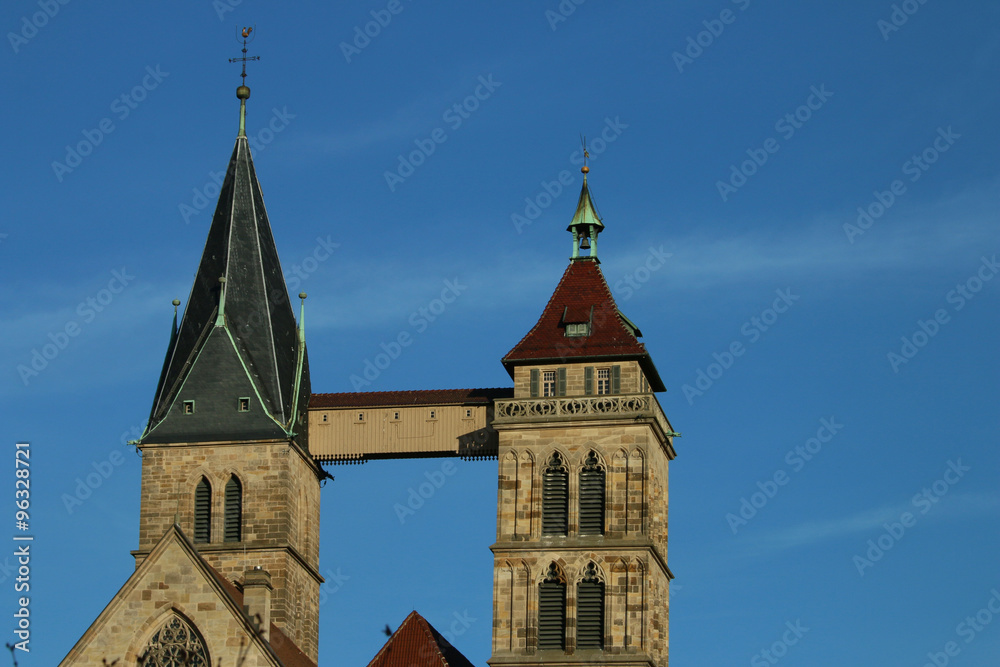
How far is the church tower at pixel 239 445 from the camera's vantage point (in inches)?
2126

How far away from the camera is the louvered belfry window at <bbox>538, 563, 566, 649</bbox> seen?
170 ft

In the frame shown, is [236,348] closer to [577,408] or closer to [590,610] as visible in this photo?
[577,408]

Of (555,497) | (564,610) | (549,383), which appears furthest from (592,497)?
(549,383)

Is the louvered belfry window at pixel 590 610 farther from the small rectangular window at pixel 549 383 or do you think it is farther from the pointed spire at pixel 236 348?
the pointed spire at pixel 236 348

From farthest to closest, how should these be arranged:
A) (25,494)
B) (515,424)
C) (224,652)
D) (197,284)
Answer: (197,284) → (515,424) → (224,652) → (25,494)

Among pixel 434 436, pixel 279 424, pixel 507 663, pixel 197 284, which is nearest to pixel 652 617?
pixel 507 663

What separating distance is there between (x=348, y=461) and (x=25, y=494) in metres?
12.7

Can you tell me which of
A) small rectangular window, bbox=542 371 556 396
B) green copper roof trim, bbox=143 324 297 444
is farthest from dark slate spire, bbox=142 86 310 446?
small rectangular window, bbox=542 371 556 396

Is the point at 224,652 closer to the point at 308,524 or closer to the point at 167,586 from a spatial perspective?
the point at 167,586

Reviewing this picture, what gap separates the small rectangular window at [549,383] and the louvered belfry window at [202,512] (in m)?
9.88

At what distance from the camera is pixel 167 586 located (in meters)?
50.3

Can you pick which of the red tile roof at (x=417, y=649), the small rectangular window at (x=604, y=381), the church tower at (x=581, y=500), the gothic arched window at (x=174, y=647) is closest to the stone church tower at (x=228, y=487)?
the gothic arched window at (x=174, y=647)

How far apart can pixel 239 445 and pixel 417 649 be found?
7.97 meters

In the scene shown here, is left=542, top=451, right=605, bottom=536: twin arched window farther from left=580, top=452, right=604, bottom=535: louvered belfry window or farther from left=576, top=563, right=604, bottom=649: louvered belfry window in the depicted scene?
left=576, top=563, right=604, bottom=649: louvered belfry window
